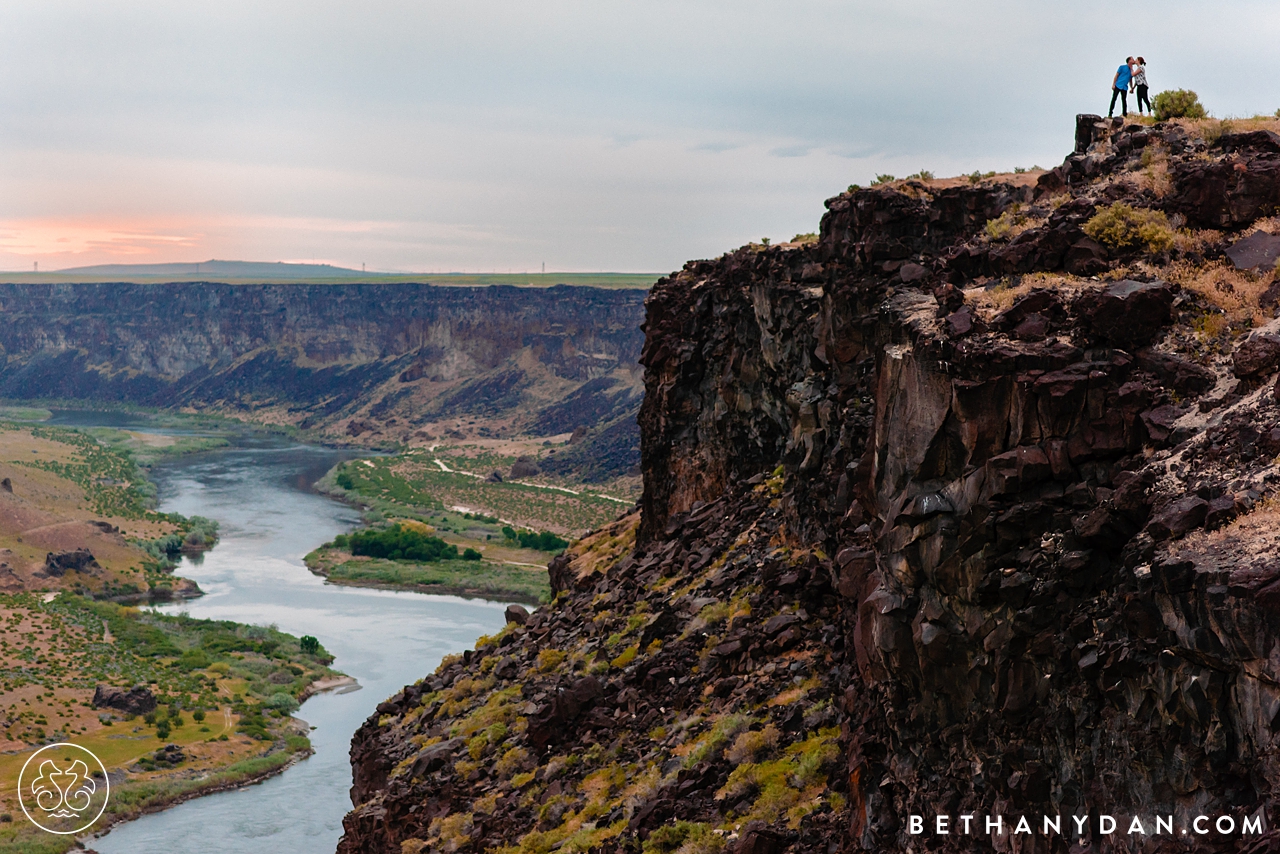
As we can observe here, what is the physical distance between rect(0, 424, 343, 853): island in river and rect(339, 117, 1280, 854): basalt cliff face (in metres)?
37.0

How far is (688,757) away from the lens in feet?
72.9

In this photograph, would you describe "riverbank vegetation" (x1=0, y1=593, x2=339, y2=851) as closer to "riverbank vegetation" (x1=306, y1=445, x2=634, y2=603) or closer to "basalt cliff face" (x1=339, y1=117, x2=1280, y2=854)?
"riverbank vegetation" (x1=306, y1=445, x2=634, y2=603)

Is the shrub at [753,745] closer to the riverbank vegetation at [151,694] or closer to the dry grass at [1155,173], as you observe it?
the dry grass at [1155,173]

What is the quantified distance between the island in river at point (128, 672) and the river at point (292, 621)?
1.92 meters

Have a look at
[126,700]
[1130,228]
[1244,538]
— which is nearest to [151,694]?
[126,700]

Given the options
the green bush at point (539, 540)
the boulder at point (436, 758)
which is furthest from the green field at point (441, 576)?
the boulder at point (436, 758)

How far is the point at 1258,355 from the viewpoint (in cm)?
1216

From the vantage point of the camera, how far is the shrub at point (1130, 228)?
1481 centimetres

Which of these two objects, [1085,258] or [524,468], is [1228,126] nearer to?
[1085,258]

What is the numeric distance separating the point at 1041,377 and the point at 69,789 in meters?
56.2

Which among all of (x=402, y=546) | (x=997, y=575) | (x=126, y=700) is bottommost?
(x=126, y=700)

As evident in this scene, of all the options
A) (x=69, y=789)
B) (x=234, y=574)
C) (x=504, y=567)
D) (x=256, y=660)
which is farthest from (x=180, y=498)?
(x=69, y=789)

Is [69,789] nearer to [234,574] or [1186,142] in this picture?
[234,574]

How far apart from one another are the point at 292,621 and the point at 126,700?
2088cm
